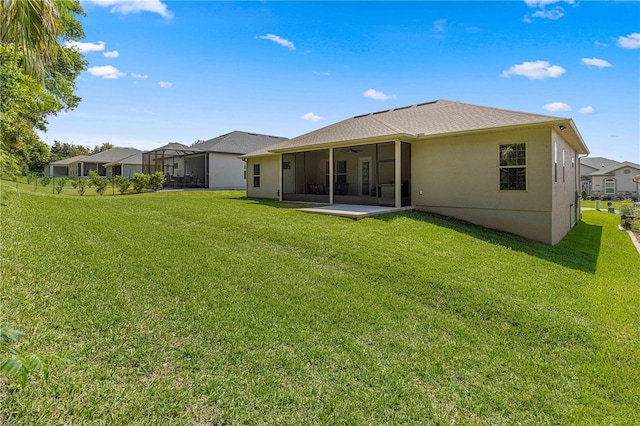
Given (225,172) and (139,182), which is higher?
(225,172)

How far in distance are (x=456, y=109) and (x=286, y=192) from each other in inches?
350

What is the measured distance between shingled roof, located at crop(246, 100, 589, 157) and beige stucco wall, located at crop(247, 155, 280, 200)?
1.80 metres

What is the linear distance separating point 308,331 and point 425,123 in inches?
455

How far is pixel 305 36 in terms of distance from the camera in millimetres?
13766

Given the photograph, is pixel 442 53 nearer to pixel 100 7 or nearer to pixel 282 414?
pixel 100 7

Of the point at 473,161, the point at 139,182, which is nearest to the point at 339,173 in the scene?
the point at 473,161

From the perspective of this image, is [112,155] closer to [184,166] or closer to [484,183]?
[184,166]

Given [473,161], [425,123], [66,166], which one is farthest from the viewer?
[66,166]

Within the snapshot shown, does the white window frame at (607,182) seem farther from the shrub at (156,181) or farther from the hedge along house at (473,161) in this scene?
the shrub at (156,181)

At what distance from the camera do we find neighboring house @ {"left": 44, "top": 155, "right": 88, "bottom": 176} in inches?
1894

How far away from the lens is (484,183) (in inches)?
445

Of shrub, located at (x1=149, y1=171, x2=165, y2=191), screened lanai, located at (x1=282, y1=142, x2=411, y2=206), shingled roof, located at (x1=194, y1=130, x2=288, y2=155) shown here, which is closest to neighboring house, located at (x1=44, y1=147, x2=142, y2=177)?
shingled roof, located at (x1=194, y1=130, x2=288, y2=155)

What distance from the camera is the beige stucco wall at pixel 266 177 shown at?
18.0 meters

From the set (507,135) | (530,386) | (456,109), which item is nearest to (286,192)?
(456,109)
